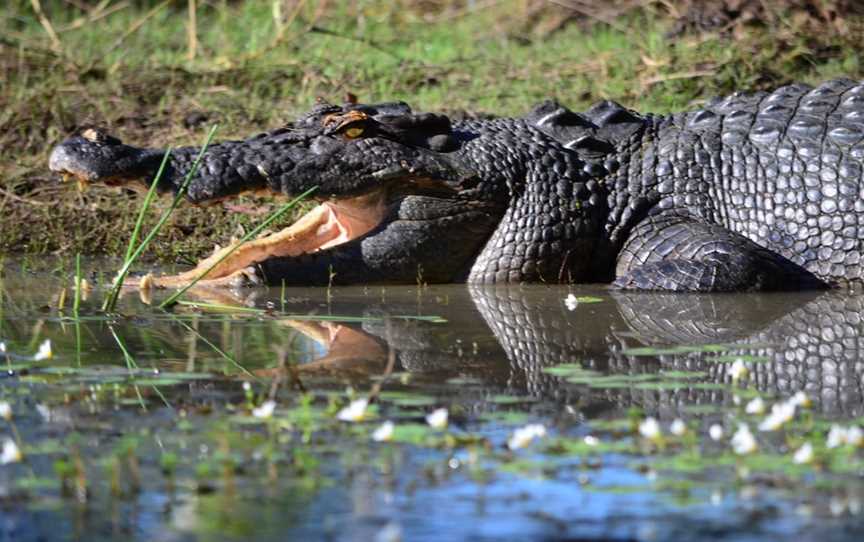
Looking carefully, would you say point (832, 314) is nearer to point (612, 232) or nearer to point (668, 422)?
point (612, 232)

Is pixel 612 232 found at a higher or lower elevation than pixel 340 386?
higher

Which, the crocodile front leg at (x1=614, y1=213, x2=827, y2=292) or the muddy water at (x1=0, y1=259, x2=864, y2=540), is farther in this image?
the crocodile front leg at (x1=614, y1=213, x2=827, y2=292)

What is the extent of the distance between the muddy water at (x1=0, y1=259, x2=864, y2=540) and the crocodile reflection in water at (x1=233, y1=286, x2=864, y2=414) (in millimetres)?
17

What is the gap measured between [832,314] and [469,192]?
1.83 m

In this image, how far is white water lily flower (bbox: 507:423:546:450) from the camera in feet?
11.1

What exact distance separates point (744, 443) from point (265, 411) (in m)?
1.16

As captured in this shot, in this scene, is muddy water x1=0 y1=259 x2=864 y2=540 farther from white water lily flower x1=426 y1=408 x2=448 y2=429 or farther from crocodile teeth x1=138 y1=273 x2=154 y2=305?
crocodile teeth x1=138 y1=273 x2=154 y2=305

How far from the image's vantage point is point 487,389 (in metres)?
4.18

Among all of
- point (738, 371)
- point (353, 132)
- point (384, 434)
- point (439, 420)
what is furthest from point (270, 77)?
point (384, 434)

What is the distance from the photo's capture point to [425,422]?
372cm

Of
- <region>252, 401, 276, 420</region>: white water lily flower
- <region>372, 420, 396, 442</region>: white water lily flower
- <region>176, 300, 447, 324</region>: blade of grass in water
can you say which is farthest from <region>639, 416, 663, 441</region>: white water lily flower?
<region>176, 300, 447, 324</region>: blade of grass in water

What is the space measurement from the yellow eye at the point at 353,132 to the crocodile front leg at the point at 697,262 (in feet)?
4.43

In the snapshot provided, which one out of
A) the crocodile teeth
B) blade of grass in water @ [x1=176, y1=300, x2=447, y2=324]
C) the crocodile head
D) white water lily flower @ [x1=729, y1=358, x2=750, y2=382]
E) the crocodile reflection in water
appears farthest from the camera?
the crocodile head

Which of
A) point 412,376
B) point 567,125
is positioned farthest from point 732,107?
point 412,376
